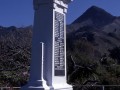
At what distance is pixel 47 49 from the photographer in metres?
9.99

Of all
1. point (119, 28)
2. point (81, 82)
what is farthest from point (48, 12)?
point (119, 28)

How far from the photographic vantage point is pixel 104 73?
17.1 m

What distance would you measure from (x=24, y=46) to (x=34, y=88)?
30.3ft

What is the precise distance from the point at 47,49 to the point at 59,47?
0.60 m

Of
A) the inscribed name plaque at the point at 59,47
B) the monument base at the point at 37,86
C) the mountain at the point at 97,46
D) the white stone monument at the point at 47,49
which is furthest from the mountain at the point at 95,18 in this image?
the monument base at the point at 37,86

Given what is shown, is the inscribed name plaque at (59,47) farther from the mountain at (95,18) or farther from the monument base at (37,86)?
the mountain at (95,18)

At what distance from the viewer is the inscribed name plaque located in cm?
1025

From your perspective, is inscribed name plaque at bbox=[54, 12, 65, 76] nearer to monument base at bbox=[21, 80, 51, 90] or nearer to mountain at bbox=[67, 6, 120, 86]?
monument base at bbox=[21, 80, 51, 90]

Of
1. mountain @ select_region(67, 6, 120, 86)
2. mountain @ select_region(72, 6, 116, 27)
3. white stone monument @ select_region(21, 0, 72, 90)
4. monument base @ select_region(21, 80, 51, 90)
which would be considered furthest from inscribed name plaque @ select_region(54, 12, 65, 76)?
mountain @ select_region(72, 6, 116, 27)

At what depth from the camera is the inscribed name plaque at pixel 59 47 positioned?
1025 cm

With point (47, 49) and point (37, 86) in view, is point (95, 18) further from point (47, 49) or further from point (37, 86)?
point (37, 86)

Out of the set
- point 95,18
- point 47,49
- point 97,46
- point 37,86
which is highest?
point 95,18

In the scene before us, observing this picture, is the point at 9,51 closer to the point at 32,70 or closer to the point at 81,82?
the point at 81,82

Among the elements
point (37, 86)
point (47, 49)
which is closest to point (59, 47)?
point (47, 49)
